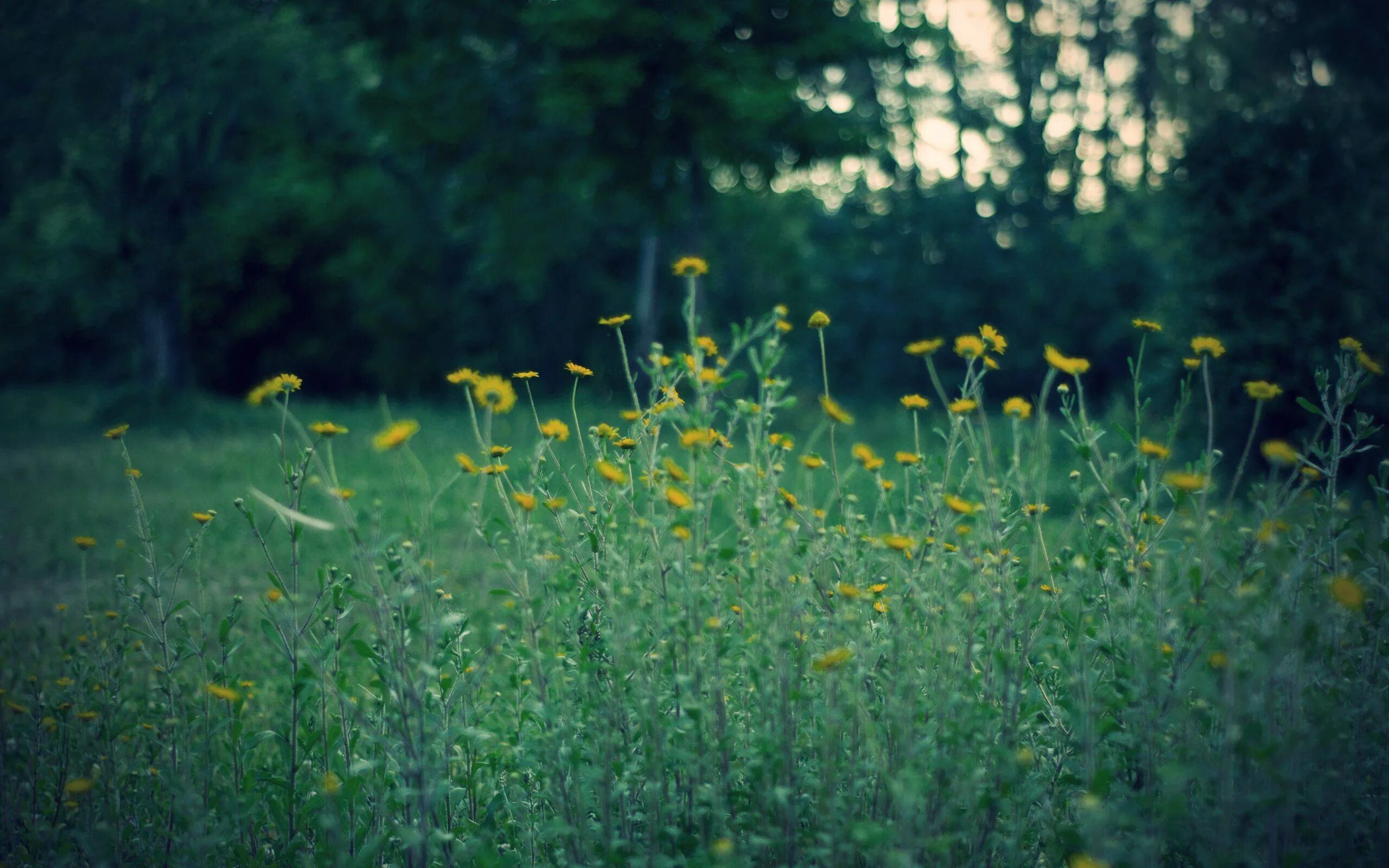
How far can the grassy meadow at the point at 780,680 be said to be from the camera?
193cm

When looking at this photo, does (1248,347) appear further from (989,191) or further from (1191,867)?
(989,191)

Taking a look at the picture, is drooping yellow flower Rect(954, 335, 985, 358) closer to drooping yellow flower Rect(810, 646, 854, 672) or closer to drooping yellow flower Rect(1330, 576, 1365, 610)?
drooping yellow flower Rect(810, 646, 854, 672)

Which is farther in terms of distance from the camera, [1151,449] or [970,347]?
[970,347]

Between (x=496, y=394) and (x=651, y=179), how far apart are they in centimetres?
1221

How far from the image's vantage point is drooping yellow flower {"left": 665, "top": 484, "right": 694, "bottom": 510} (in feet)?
6.47

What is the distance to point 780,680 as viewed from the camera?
215cm

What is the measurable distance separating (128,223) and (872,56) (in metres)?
13.4

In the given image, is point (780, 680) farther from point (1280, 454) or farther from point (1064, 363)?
point (1280, 454)

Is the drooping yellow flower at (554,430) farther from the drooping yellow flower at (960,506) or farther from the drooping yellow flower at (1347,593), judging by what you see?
the drooping yellow flower at (1347,593)

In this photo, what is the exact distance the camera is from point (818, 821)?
2.14 meters

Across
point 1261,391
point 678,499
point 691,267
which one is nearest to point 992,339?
point 1261,391

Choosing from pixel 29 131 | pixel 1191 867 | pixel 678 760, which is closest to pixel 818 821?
pixel 678 760

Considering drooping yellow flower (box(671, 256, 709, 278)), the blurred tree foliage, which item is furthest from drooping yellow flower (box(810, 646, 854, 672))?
the blurred tree foliage

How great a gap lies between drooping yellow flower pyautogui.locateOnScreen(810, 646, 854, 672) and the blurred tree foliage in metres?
8.07
